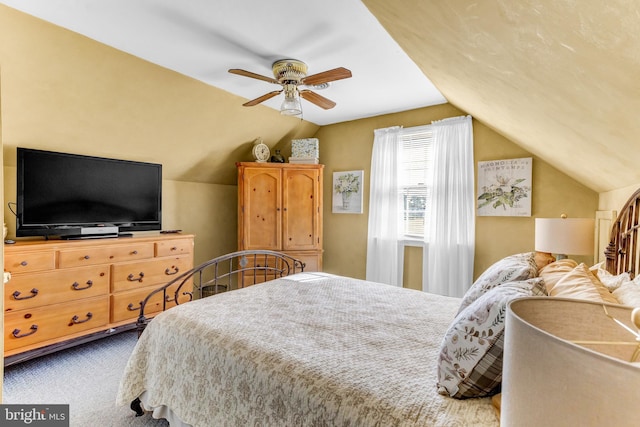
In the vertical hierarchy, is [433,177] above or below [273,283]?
above

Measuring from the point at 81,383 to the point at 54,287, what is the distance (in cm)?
84

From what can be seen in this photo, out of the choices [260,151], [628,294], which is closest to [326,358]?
[628,294]

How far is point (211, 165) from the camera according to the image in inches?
170

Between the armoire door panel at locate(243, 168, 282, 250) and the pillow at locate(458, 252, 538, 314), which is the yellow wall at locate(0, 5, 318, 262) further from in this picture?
the pillow at locate(458, 252, 538, 314)

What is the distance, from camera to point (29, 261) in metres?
2.55

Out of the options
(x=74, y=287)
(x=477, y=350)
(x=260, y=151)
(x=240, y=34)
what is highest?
(x=240, y=34)

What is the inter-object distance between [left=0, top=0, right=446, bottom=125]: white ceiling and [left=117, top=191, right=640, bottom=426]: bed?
1.85m

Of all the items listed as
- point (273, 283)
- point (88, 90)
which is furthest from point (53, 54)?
point (273, 283)

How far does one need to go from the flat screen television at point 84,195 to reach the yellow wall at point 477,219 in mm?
2384

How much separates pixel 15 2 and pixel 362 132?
11.6 feet

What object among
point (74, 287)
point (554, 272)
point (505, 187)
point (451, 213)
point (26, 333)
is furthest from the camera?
point (451, 213)

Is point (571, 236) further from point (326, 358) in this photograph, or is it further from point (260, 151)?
point (260, 151)

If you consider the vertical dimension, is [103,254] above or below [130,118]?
below

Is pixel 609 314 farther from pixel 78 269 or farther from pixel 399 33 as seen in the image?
pixel 78 269
